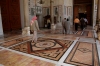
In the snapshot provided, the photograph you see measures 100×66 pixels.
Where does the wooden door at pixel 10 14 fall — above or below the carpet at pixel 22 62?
→ above

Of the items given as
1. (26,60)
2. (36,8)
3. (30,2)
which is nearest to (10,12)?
(30,2)

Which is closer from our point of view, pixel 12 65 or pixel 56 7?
pixel 12 65

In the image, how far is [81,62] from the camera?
Result: 118 inches

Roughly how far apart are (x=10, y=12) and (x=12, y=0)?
4.11ft

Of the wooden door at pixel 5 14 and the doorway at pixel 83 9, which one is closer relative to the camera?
the wooden door at pixel 5 14

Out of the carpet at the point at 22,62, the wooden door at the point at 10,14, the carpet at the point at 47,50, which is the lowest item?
the carpet at the point at 22,62

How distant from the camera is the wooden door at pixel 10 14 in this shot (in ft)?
32.2

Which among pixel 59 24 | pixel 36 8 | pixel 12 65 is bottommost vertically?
pixel 12 65

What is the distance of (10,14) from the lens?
10.2 metres

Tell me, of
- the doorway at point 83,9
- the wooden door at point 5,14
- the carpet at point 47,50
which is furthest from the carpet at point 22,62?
the doorway at point 83,9

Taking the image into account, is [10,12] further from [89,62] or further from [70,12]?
[89,62]

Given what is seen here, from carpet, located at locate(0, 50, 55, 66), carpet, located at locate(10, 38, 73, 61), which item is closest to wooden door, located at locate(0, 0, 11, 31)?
carpet, located at locate(10, 38, 73, 61)

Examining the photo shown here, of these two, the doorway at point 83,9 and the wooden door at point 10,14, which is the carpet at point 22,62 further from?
the doorway at point 83,9

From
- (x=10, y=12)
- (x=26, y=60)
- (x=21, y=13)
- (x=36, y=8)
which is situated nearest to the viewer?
(x=26, y=60)
